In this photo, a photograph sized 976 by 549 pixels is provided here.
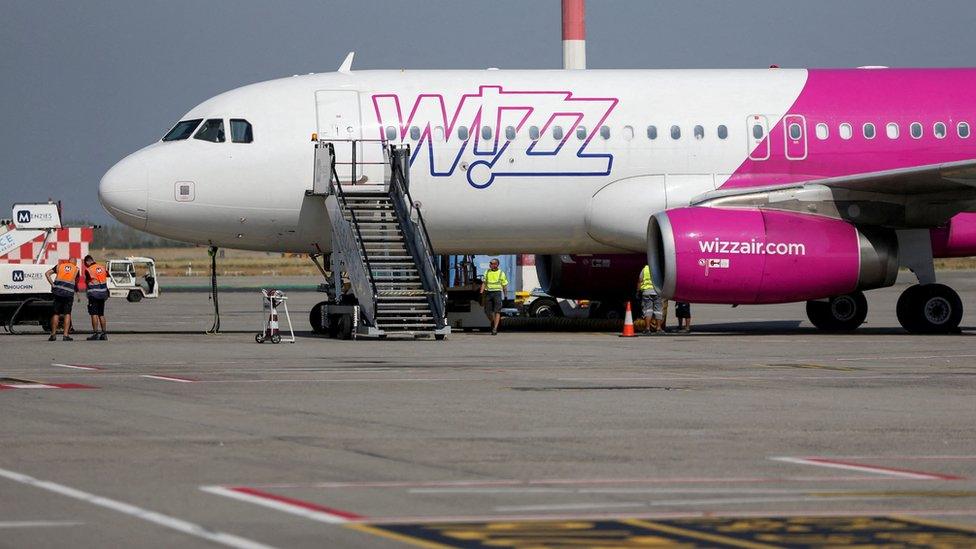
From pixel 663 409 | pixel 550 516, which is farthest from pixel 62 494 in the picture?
pixel 663 409

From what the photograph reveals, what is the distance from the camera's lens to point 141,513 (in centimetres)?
840

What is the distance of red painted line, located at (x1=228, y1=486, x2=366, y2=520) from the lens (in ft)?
27.5

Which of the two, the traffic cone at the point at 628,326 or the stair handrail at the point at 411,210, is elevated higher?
the stair handrail at the point at 411,210

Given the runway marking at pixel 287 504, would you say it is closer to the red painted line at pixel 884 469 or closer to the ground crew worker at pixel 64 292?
the red painted line at pixel 884 469

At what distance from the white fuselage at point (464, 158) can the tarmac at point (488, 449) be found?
5320mm

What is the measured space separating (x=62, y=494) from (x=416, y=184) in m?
17.6

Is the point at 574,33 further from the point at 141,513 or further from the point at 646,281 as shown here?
the point at 141,513

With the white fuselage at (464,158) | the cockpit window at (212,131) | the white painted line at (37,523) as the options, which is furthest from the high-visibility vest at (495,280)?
the white painted line at (37,523)

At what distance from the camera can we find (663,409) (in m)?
14.0

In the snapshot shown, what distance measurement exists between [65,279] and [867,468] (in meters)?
18.8

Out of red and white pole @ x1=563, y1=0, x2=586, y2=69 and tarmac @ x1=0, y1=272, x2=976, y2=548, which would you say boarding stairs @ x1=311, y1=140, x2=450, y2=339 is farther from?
red and white pole @ x1=563, y1=0, x2=586, y2=69

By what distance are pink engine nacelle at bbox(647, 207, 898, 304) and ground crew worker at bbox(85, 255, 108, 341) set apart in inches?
365

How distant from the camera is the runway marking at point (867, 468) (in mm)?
9922

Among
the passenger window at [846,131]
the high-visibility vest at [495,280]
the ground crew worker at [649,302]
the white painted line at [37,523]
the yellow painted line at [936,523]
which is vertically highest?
the passenger window at [846,131]
